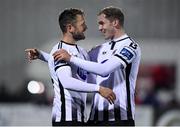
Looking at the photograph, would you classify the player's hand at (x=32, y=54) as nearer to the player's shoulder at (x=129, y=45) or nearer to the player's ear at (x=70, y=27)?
the player's ear at (x=70, y=27)

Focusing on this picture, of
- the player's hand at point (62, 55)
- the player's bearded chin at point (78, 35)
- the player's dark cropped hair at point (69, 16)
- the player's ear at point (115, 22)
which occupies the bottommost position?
the player's hand at point (62, 55)

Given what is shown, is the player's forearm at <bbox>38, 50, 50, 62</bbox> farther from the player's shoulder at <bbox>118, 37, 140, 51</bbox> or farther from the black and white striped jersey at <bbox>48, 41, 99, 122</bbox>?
the player's shoulder at <bbox>118, 37, 140, 51</bbox>

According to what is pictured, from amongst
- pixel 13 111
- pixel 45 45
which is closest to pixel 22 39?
pixel 45 45

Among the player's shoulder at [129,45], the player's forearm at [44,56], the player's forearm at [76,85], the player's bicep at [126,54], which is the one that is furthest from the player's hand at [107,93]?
the player's forearm at [44,56]

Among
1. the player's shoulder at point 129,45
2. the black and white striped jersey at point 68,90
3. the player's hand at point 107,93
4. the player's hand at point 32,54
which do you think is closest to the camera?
the player's hand at point 107,93

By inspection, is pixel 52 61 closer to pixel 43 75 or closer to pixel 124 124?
pixel 124 124

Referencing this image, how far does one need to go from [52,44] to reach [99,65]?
1090 centimetres

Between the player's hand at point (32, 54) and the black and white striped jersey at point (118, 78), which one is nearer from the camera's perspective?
the black and white striped jersey at point (118, 78)

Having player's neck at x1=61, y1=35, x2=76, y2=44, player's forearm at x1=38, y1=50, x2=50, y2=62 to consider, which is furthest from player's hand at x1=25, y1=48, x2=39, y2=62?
player's neck at x1=61, y1=35, x2=76, y2=44

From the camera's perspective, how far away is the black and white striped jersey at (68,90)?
635 cm

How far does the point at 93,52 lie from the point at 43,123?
208 inches

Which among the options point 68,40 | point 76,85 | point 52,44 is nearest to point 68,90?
point 76,85

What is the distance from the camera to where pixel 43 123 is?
11.8 meters

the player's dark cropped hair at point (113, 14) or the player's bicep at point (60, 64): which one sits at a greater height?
the player's dark cropped hair at point (113, 14)
